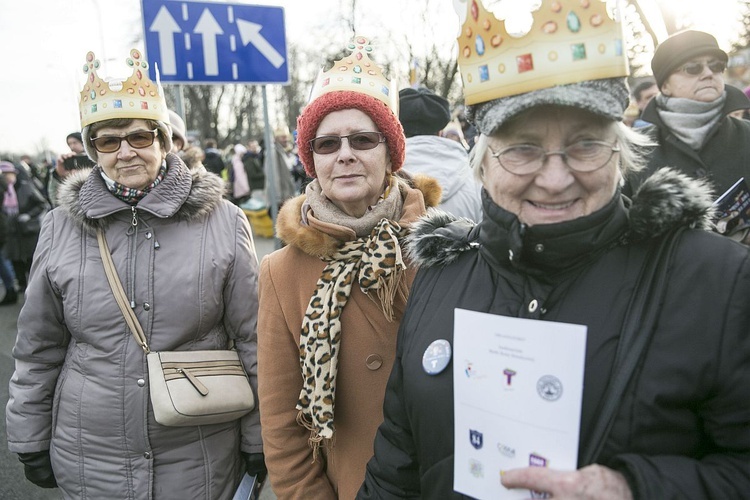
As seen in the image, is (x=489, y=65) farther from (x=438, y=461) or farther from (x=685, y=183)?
(x=438, y=461)

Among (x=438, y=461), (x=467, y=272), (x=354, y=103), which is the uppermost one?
(x=354, y=103)

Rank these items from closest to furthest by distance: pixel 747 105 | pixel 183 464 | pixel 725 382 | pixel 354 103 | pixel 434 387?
pixel 725 382 < pixel 434 387 < pixel 354 103 < pixel 183 464 < pixel 747 105

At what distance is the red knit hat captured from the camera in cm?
195

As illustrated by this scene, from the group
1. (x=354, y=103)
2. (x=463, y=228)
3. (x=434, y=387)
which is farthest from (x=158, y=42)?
(x=434, y=387)

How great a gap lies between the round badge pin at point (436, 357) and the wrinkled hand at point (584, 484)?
321 mm

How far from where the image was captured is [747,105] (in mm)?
3061

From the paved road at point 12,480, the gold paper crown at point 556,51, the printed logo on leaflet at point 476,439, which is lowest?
the paved road at point 12,480

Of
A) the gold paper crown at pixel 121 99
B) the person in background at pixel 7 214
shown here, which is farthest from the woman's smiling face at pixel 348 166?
the person in background at pixel 7 214

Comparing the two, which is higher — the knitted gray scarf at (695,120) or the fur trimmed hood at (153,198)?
the knitted gray scarf at (695,120)

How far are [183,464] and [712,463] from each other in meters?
1.91

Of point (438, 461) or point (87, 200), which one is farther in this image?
point (87, 200)

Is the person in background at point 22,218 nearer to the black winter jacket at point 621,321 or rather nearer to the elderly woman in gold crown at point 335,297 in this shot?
the elderly woman in gold crown at point 335,297

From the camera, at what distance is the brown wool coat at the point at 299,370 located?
1.85 meters

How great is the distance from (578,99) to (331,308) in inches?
37.9
